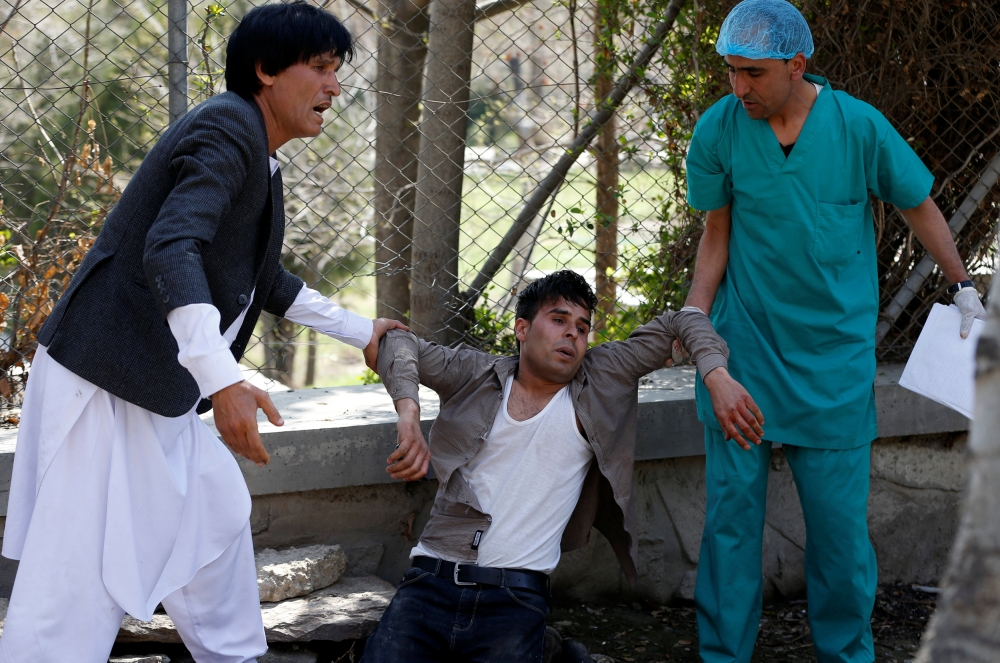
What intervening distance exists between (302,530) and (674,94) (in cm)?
211

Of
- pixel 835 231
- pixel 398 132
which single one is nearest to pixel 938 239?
pixel 835 231

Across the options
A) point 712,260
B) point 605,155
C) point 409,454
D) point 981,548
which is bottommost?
point 409,454

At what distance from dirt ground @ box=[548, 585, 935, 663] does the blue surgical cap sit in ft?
6.21

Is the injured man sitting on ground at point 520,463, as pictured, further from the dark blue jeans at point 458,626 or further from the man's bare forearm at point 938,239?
the man's bare forearm at point 938,239

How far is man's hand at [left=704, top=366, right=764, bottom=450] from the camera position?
8.02ft

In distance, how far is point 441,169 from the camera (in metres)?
4.00

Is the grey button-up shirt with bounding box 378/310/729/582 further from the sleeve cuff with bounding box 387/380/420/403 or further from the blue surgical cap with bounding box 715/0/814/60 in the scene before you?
the blue surgical cap with bounding box 715/0/814/60

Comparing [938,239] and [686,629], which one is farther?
[686,629]

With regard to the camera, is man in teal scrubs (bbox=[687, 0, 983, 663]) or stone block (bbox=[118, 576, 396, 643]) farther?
stone block (bbox=[118, 576, 396, 643])

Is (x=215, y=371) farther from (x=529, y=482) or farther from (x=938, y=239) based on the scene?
(x=938, y=239)

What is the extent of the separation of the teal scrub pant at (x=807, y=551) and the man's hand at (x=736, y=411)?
320 mm

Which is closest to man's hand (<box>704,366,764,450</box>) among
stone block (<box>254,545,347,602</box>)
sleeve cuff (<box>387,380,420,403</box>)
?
sleeve cuff (<box>387,380,420,403</box>)

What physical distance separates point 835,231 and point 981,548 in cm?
181

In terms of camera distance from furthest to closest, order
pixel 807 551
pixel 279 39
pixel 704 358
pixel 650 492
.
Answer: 1. pixel 650 492
2. pixel 807 551
3. pixel 704 358
4. pixel 279 39
